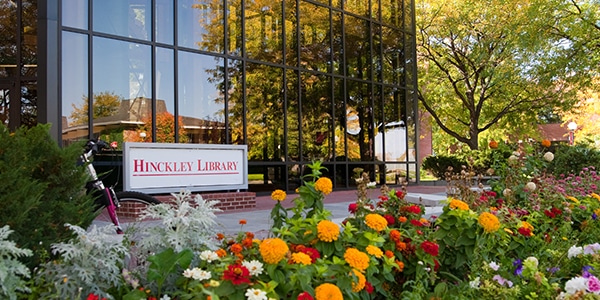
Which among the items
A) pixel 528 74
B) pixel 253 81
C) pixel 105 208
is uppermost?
pixel 528 74

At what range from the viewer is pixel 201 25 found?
12305 mm

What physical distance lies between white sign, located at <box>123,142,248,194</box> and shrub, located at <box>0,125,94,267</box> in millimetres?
5323

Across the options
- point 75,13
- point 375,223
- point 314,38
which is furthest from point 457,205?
point 314,38

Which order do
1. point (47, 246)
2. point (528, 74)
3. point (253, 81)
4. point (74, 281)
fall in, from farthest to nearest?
1. point (528, 74)
2. point (253, 81)
3. point (47, 246)
4. point (74, 281)

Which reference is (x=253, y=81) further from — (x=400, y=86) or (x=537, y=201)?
(x=537, y=201)

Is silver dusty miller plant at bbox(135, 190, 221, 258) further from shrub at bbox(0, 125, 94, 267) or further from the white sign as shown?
the white sign

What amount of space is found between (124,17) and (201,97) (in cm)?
244

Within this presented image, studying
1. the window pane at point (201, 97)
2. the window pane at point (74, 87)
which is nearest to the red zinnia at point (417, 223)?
the window pane at point (74, 87)

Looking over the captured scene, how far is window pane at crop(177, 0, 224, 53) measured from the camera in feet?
39.0

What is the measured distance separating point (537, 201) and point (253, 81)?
9.31m

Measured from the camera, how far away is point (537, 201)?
4793 millimetres

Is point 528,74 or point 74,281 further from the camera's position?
point 528,74

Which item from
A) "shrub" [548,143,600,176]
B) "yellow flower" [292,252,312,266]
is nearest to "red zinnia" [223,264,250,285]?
Answer: "yellow flower" [292,252,312,266]

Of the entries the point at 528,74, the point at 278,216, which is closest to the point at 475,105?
the point at 528,74
